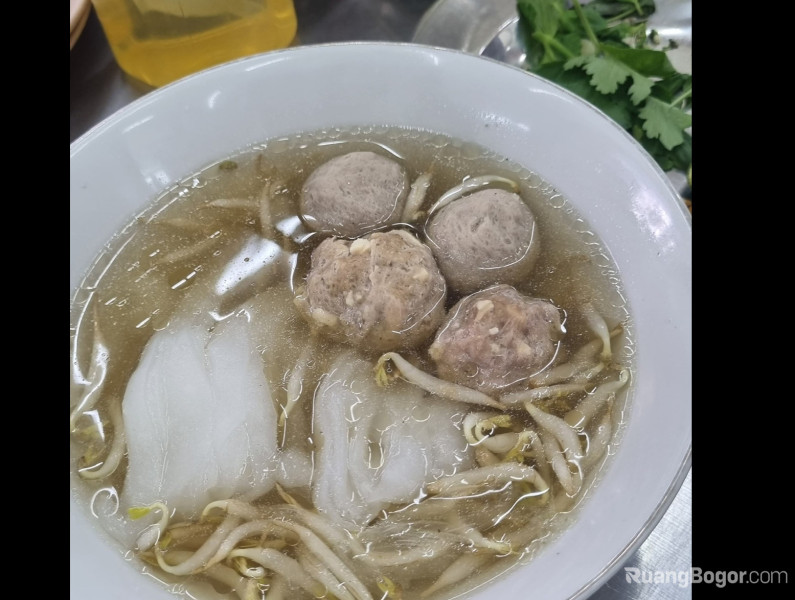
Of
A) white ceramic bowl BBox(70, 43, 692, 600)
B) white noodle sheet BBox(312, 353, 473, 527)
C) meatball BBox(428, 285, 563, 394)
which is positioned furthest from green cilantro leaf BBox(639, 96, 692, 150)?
white noodle sheet BBox(312, 353, 473, 527)

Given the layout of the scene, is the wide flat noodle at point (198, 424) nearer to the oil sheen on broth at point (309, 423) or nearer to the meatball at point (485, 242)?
the oil sheen on broth at point (309, 423)

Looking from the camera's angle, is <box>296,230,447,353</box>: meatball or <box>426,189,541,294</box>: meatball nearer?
<box>296,230,447,353</box>: meatball

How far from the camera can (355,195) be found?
1651mm

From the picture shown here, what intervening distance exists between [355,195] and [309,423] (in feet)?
1.97

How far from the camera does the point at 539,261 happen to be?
1647 millimetres

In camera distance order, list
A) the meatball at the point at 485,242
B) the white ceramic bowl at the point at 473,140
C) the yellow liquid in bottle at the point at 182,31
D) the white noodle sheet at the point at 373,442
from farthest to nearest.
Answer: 1. the yellow liquid in bottle at the point at 182,31
2. the meatball at the point at 485,242
3. the white noodle sheet at the point at 373,442
4. the white ceramic bowl at the point at 473,140

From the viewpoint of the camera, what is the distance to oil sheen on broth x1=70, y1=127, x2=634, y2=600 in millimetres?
1312

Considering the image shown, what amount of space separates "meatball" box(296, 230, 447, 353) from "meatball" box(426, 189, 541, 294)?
7 cm

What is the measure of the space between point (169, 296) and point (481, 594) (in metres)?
1.06

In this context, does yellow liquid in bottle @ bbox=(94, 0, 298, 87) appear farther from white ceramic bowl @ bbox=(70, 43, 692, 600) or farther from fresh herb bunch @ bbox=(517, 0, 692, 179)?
fresh herb bunch @ bbox=(517, 0, 692, 179)

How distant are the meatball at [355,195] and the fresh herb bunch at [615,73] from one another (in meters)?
0.70

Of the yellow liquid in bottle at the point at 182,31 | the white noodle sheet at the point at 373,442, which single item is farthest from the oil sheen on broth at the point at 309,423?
the yellow liquid in bottle at the point at 182,31

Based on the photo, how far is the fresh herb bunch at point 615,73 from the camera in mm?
1879

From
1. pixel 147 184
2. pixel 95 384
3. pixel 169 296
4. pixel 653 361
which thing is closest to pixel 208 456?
pixel 95 384
